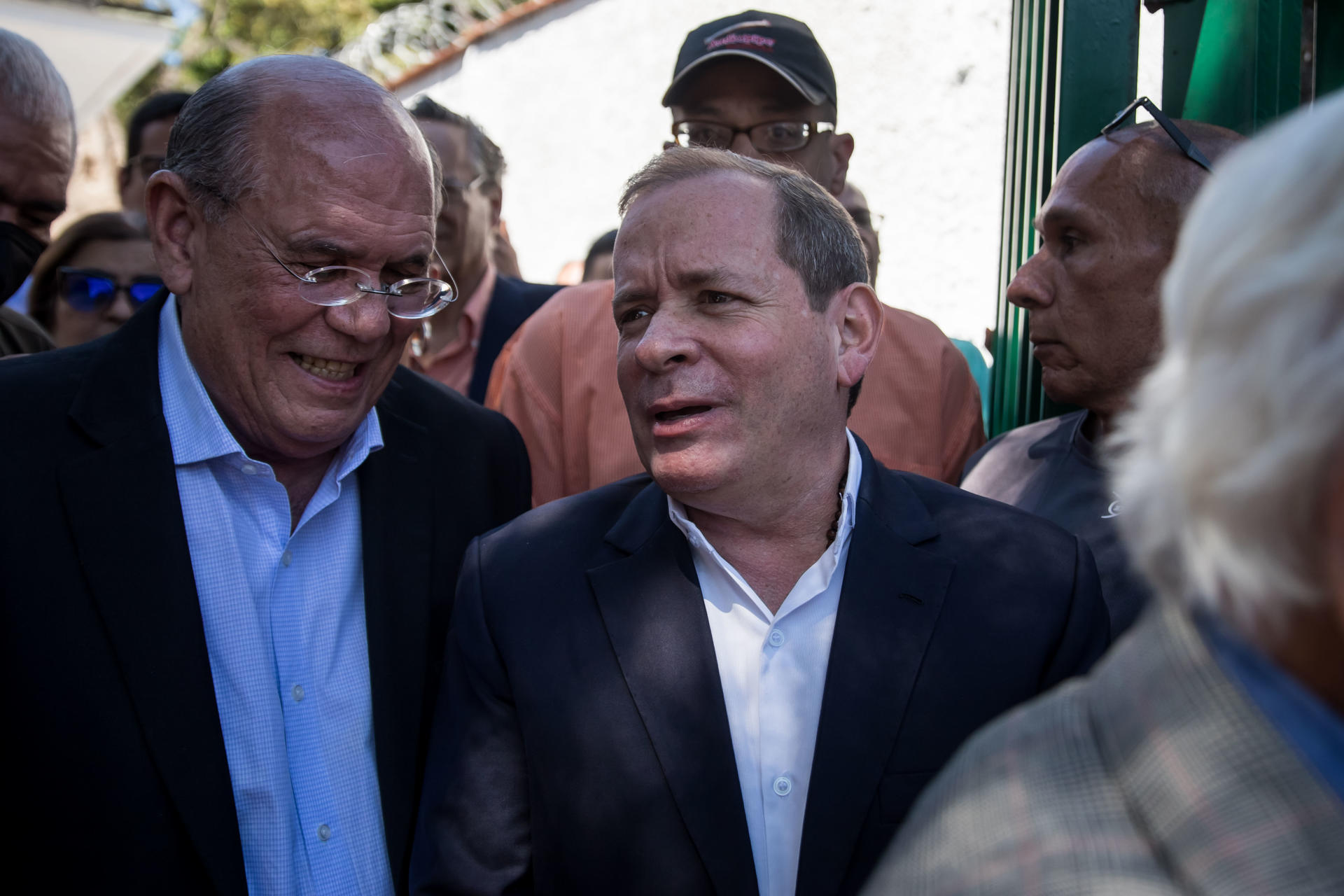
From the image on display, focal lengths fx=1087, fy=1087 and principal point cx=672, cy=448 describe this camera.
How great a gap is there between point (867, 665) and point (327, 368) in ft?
4.25

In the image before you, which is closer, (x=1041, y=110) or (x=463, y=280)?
(x=1041, y=110)

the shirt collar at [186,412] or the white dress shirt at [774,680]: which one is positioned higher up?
the shirt collar at [186,412]

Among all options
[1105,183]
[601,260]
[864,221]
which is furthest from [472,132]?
[1105,183]

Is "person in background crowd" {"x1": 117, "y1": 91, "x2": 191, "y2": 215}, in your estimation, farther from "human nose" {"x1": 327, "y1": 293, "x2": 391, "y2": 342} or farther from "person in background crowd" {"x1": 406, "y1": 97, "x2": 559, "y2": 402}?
"human nose" {"x1": 327, "y1": 293, "x2": 391, "y2": 342}

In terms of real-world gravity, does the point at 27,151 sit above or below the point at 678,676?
above

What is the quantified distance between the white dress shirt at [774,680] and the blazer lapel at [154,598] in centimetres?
93

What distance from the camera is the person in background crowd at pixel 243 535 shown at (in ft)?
6.35

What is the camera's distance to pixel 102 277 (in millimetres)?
4043

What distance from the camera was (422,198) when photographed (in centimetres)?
237

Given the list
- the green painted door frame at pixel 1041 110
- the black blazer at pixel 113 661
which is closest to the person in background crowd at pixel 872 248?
the green painted door frame at pixel 1041 110

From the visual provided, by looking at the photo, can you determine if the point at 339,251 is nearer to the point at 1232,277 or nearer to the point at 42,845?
the point at 42,845

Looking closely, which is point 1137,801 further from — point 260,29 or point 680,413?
point 260,29

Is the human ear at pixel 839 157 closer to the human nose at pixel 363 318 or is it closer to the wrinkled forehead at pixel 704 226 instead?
the wrinkled forehead at pixel 704 226

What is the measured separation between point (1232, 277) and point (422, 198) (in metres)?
1.87
